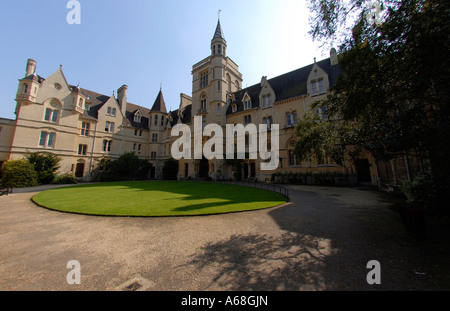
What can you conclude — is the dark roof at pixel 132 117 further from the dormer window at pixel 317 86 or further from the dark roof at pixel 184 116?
the dormer window at pixel 317 86

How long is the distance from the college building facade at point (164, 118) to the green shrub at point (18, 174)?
5250mm

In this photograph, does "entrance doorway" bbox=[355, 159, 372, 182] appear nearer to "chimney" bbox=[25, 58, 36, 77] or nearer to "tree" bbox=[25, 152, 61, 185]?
"tree" bbox=[25, 152, 61, 185]

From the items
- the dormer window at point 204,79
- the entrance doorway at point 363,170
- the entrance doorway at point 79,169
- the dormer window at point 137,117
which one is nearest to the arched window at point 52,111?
the entrance doorway at point 79,169

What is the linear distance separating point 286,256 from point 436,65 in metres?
5.89

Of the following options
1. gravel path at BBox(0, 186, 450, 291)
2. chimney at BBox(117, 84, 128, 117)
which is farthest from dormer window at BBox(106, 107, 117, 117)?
gravel path at BBox(0, 186, 450, 291)

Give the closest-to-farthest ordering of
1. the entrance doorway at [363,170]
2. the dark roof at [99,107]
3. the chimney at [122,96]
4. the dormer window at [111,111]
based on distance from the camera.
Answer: the entrance doorway at [363,170] → the dark roof at [99,107] → the dormer window at [111,111] → the chimney at [122,96]

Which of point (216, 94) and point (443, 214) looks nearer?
point (443, 214)

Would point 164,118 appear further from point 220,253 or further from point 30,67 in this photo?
point 220,253

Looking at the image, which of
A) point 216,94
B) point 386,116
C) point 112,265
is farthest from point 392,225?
point 216,94

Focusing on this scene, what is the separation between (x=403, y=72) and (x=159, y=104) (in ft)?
136

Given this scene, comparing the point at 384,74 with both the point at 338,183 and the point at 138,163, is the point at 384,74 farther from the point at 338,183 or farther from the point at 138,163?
the point at 138,163

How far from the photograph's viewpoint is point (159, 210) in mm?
7836

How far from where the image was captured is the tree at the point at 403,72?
4.05 metres
